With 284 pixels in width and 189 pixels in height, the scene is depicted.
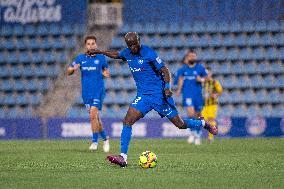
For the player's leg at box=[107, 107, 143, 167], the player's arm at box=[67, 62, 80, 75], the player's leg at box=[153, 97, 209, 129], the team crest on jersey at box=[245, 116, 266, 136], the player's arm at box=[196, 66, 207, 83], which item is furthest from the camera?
the team crest on jersey at box=[245, 116, 266, 136]

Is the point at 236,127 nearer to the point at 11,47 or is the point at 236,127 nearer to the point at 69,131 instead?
the point at 69,131

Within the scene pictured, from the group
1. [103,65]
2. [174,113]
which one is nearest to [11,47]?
[103,65]

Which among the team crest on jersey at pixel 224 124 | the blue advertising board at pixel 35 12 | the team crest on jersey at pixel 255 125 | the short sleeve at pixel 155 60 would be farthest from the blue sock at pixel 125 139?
the blue advertising board at pixel 35 12

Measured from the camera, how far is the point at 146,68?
10992 millimetres

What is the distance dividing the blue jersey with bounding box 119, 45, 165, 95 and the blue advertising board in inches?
591

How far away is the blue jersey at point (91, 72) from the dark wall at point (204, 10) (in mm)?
10146

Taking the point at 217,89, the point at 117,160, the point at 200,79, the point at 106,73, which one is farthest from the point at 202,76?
the point at 117,160

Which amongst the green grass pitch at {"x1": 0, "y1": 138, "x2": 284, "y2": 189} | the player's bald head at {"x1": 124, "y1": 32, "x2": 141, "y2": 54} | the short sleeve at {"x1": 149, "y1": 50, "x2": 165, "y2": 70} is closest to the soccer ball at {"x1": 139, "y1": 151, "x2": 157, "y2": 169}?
the green grass pitch at {"x1": 0, "y1": 138, "x2": 284, "y2": 189}

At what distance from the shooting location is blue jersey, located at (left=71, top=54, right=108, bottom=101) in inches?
609

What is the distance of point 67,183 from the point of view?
340 inches

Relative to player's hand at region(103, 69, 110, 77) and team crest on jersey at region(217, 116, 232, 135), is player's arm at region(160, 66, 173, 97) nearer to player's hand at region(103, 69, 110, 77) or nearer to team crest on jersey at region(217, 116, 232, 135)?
player's hand at region(103, 69, 110, 77)

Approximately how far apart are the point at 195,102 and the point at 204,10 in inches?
244

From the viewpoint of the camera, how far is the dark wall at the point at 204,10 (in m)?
25.2

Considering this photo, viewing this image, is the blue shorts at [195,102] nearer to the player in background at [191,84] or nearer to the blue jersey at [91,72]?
the player in background at [191,84]
